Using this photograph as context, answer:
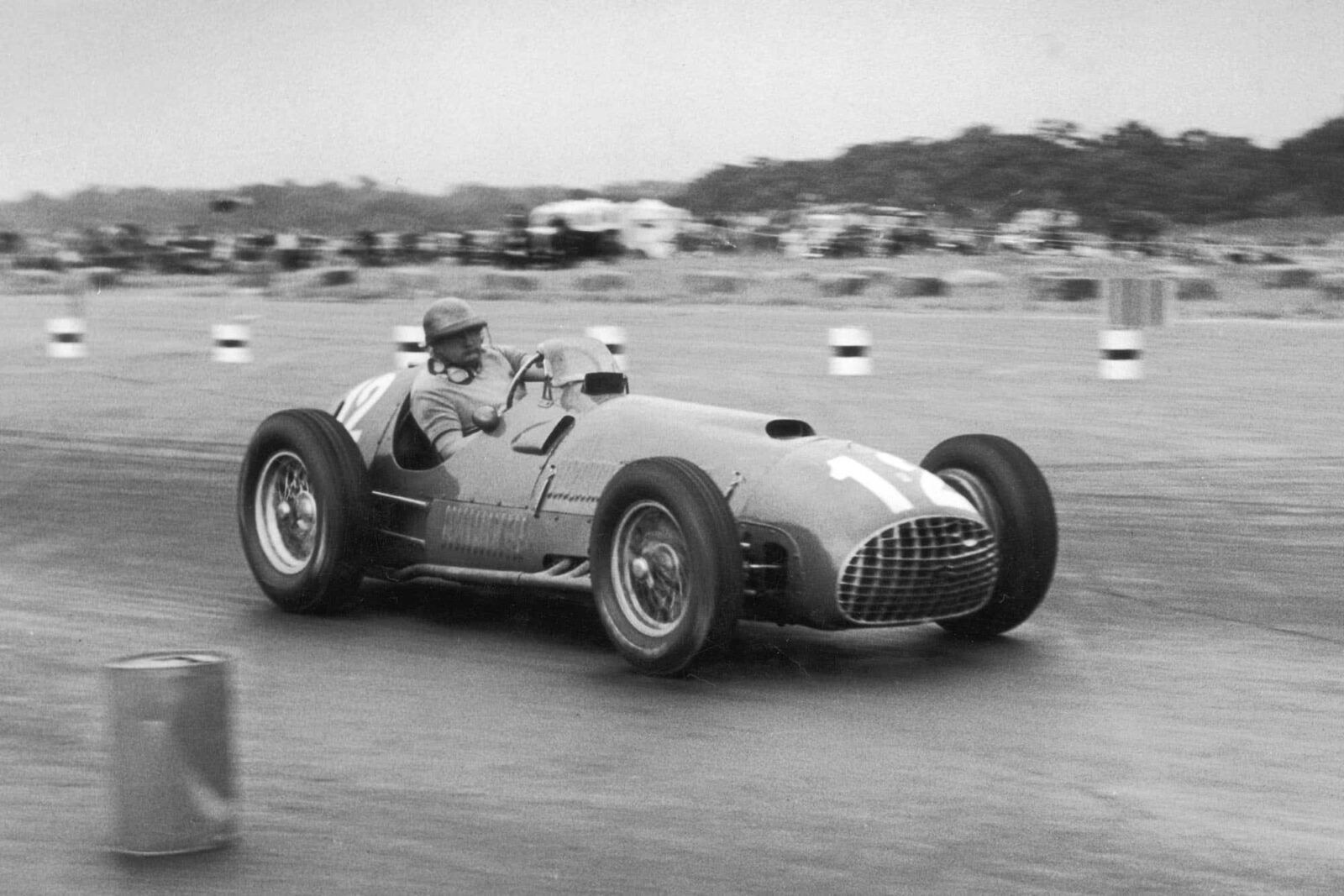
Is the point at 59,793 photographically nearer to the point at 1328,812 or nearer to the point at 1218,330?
Answer: the point at 1328,812

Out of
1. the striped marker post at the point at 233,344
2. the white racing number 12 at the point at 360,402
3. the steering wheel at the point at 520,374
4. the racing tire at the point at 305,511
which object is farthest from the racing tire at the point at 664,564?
the striped marker post at the point at 233,344

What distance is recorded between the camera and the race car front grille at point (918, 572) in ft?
20.8

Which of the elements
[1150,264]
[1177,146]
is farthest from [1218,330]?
[1150,264]

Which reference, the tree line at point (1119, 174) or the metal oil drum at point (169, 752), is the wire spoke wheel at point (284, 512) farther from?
the tree line at point (1119, 174)

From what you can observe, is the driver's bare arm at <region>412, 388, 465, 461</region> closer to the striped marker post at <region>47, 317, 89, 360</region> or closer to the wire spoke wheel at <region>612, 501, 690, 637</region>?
the wire spoke wheel at <region>612, 501, 690, 637</region>

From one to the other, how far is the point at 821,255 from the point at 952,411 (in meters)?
24.7

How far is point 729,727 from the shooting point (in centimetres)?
577

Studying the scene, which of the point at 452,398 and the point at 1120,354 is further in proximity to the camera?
the point at 1120,354


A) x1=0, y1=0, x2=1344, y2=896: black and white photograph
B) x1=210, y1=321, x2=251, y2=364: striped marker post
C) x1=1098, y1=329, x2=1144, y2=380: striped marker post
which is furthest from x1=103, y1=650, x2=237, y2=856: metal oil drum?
x1=210, y1=321, x2=251, y2=364: striped marker post

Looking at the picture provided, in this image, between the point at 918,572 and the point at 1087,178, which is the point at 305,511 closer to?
the point at 918,572

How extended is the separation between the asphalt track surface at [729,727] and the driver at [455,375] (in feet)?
2.42

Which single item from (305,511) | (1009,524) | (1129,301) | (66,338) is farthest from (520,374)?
(66,338)

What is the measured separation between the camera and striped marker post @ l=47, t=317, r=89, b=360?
71.1 ft

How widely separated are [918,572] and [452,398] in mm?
2270
